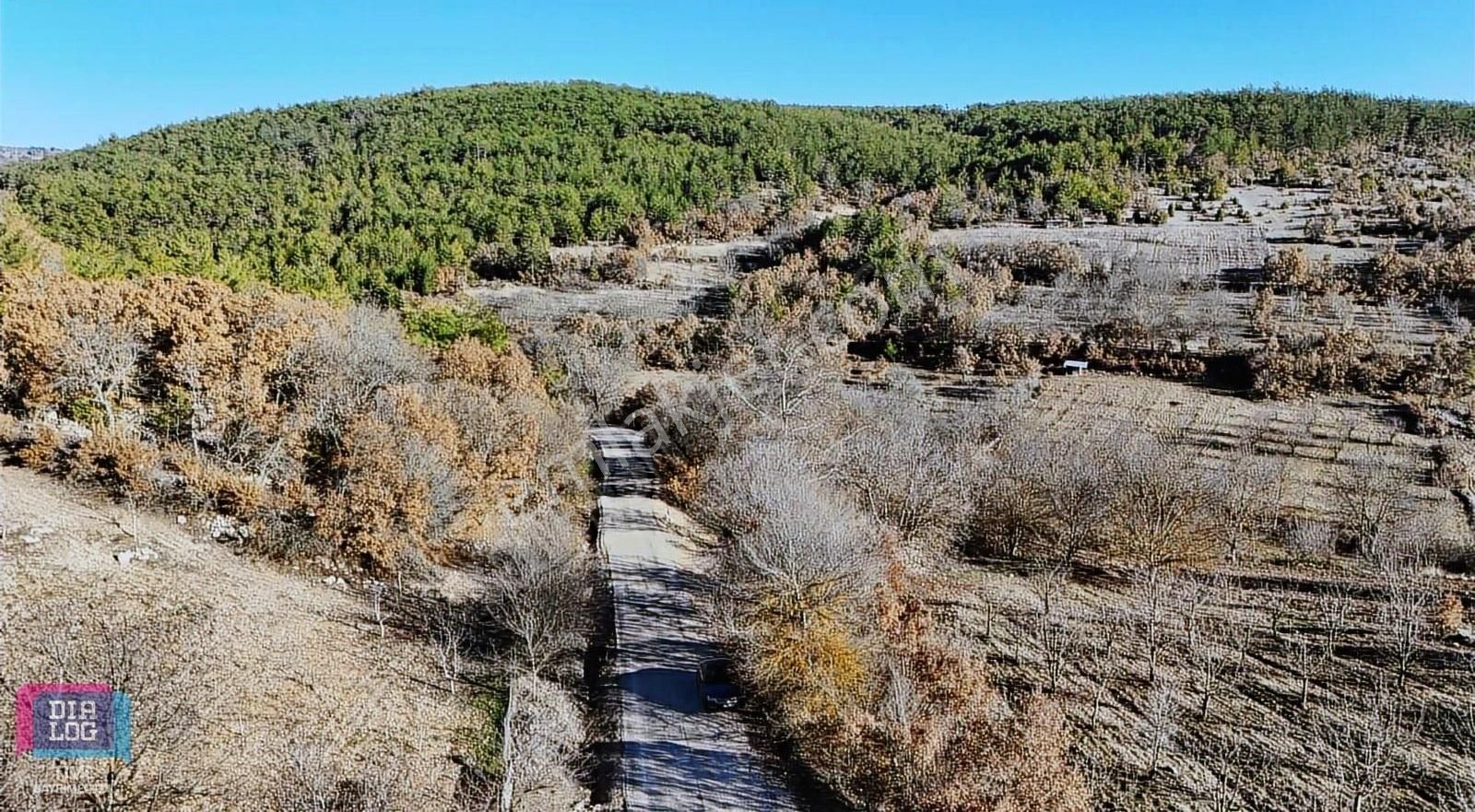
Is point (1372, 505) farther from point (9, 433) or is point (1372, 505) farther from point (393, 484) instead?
point (9, 433)

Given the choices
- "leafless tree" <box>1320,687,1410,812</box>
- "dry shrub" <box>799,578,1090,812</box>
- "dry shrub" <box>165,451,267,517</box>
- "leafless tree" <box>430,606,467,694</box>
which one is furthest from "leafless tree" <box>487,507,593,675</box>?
"leafless tree" <box>1320,687,1410,812</box>

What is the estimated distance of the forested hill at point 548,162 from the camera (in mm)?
70562

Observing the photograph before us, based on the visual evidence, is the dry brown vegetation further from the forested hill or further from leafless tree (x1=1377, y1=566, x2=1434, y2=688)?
leafless tree (x1=1377, y1=566, x2=1434, y2=688)

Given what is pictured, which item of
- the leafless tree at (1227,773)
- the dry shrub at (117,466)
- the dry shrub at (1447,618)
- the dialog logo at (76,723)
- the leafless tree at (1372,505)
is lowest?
the leafless tree at (1227,773)

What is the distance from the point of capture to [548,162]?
96.4 m

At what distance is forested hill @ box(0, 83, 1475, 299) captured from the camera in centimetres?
7056

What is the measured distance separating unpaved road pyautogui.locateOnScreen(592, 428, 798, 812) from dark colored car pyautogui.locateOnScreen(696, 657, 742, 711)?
0.27 meters

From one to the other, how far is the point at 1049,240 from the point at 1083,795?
231ft

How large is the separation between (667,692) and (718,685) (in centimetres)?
148

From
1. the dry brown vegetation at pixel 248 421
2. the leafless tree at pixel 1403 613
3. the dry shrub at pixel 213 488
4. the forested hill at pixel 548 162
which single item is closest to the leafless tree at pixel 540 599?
the dry brown vegetation at pixel 248 421

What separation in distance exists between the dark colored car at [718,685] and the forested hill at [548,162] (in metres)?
42.6

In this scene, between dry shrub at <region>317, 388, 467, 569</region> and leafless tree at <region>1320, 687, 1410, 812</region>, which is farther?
dry shrub at <region>317, 388, 467, 569</region>

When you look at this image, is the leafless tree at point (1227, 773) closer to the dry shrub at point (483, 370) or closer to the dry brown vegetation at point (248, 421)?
the dry brown vegetation at point (248, 421)

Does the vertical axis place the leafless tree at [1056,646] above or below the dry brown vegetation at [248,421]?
below
